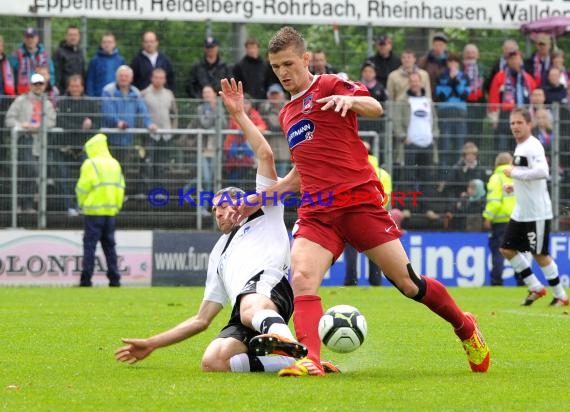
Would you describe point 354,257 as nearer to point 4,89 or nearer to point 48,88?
point 48,88

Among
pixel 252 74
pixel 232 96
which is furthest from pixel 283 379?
pixel 252 74

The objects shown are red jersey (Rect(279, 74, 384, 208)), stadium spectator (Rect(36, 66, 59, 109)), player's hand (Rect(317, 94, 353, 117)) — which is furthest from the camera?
stadium spectator (Rect(36, 66, 59, 109))

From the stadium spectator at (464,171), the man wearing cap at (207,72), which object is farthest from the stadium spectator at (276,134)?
the stadium spectator at (464,171)

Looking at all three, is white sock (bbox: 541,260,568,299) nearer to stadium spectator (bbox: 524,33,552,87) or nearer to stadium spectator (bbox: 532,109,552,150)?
stadium spectator (bbox: 532,109,552,150)

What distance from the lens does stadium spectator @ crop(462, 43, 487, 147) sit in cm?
2256

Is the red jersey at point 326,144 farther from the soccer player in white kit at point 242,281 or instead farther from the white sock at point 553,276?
the white sock at point 553,276

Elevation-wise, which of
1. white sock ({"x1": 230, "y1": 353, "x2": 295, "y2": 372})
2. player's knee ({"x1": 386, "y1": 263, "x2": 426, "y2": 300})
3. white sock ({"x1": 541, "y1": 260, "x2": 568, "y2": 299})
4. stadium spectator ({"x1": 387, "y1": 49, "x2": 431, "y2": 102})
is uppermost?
stadium spectator ({"x1": 387, "y1": 49, "x2": 431, "y2": 102})

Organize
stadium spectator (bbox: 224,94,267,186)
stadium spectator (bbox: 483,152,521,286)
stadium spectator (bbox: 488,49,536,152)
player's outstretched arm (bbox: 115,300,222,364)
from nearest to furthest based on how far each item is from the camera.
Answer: player's outstretched arm (bbox: 115,300,222,364)
stadium spectator (bbox: 224,94,267,186)
stadium spectator (bbox: 483,152,521,286)
stadium spectator (bbox: 488,49,536,152)

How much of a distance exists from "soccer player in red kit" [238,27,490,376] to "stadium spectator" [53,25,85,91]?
524 inches

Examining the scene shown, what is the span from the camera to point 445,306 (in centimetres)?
886

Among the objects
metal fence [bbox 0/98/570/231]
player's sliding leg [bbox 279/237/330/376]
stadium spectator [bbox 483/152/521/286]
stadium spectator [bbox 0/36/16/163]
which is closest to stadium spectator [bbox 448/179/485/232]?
metal fence [bbox 0/98/570/231]

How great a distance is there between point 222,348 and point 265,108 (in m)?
13.0

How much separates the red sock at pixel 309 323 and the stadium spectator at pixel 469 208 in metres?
14.5

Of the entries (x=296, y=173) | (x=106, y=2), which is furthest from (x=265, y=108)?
(x=296, y=173)
